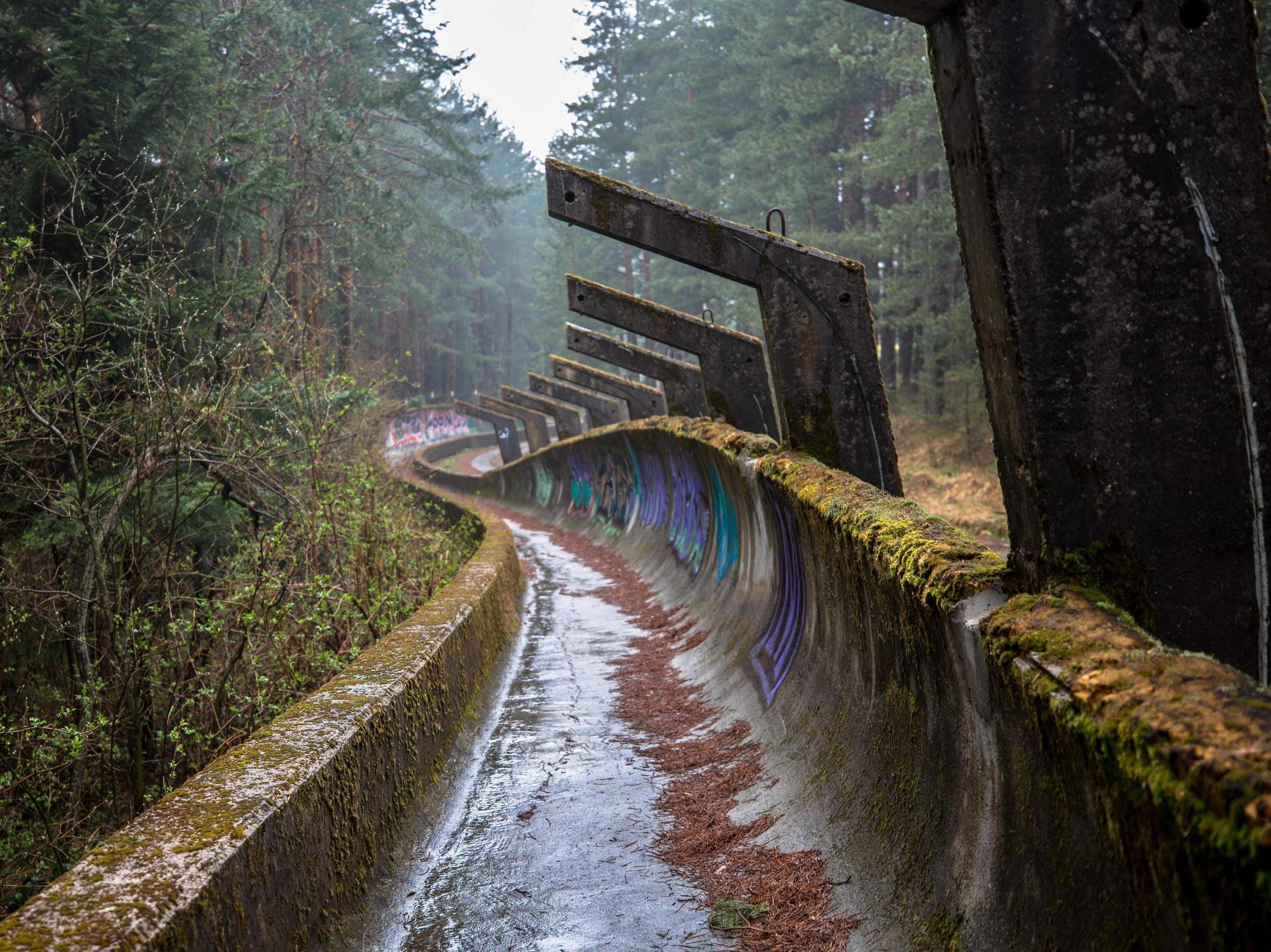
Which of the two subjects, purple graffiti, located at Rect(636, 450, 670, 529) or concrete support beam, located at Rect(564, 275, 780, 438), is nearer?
concrete support beam, located at Rect(564, 275, 780, 438)

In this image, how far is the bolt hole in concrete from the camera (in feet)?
9.01

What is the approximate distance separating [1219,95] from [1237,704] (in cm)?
180

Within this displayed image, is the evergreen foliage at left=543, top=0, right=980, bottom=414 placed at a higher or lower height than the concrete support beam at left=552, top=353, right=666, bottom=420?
higher

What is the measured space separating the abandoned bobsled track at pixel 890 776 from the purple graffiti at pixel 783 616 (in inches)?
1.0

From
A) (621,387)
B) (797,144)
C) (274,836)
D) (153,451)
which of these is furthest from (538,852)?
(797,144)

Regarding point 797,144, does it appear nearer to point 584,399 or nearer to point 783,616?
point 584,399

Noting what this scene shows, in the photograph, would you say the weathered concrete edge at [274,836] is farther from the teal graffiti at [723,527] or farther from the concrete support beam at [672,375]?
the concrete support beam at [672,375]

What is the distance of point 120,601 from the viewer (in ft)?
20.0

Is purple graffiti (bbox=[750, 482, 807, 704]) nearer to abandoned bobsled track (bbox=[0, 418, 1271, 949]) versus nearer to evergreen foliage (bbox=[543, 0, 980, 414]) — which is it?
abandoned bobsled track (bbox=[0, 418, 1271, 949])

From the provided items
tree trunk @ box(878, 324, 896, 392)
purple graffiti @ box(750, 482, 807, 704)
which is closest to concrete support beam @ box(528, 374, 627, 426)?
tree trunk @ box(878, 324, 896, 392)

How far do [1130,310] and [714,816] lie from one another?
2806 millimetres

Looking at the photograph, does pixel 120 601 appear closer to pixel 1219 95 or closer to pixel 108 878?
pixel 108 878

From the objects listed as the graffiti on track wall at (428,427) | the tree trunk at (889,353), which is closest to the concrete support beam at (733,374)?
the tree trunk at (889,353)

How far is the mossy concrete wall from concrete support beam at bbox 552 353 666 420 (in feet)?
41.7
